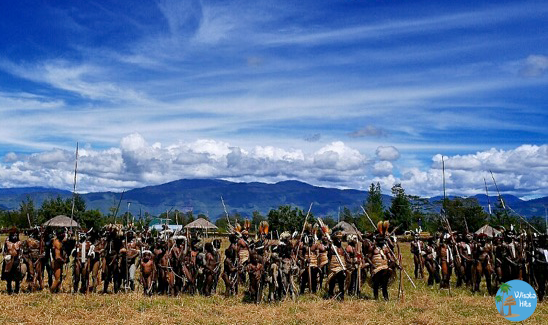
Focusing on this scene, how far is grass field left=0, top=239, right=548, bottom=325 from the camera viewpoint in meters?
14.0

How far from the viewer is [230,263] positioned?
1811cm

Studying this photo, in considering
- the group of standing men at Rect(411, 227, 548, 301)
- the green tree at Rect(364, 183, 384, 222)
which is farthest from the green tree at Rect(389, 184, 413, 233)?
the group of standing men at Rect(411, 227, 548, 301)

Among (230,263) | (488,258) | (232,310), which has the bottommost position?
(232,310)

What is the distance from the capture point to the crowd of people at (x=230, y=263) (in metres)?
17.2

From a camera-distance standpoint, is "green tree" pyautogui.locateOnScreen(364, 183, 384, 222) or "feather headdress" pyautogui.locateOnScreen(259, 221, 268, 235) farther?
"green tree" pyautogui.locateOnScreen(364, 183, 384, 222)

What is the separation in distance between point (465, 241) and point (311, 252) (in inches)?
248

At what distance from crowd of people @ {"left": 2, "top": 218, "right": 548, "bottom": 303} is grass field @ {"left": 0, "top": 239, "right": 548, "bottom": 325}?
2.10 feet

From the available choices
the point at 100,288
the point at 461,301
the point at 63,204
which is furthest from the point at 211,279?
the point at 63,204

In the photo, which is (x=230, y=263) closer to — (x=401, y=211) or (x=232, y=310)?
(x=232, y=310)

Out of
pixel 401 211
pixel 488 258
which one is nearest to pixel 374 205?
pixel 401 211

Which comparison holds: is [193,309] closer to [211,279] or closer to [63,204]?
[211,279]

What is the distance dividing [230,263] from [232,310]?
9.36 ft

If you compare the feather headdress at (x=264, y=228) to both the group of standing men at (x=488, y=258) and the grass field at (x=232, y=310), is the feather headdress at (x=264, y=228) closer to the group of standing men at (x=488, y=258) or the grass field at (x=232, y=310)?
the grass field at (x=232, y=310)

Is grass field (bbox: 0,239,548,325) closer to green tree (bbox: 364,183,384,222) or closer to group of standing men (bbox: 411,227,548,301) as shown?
group of standing men (bbox: 411,227,548,301)
